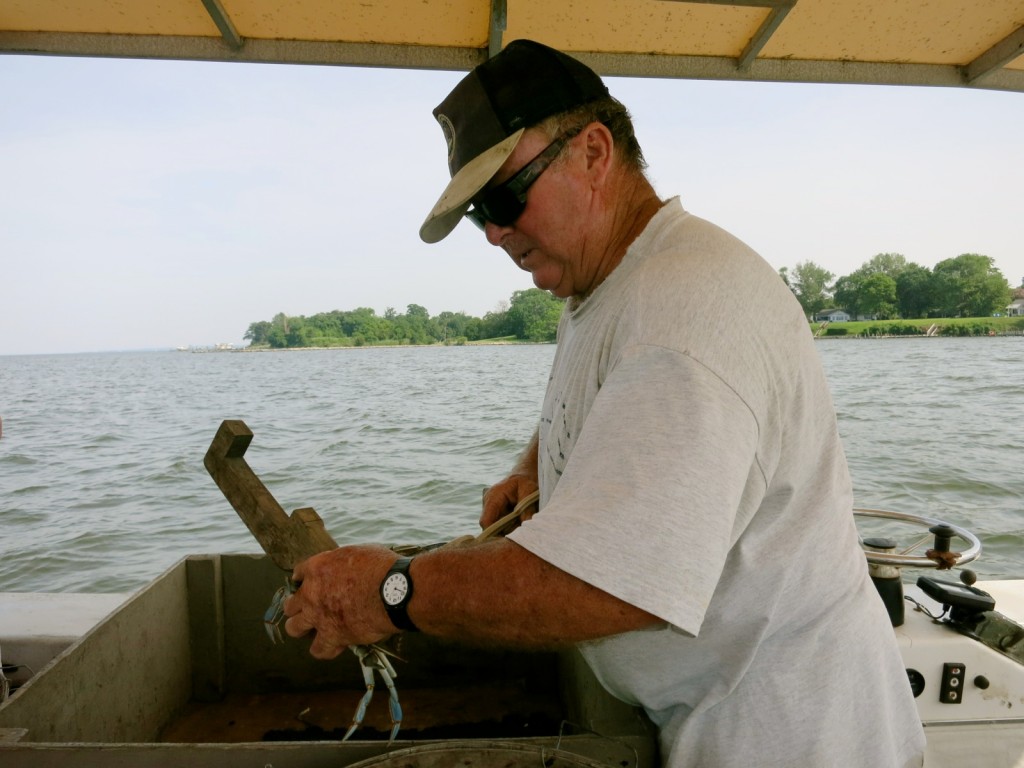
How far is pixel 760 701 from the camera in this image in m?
1.37

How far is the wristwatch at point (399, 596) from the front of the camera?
122cm

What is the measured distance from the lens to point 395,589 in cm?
123

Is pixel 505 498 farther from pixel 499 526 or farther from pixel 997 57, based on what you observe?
pixel 997 57

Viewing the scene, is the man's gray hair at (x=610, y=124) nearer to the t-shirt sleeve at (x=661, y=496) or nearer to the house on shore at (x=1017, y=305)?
the t-shirt sleeve at (x=661, y=496)

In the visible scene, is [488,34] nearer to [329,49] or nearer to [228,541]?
[329,49]

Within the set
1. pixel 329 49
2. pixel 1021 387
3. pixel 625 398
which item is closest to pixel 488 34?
pixel 329 49

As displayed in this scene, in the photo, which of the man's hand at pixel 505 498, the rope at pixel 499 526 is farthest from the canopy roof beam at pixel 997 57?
the rope at pixel 499 526

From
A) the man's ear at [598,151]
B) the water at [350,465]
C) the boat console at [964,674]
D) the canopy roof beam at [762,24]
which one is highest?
the canopy roof beam at [762,24]

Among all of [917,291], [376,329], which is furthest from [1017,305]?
[376,329]

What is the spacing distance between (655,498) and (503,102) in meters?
0.87

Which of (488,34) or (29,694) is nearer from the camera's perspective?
(29,694)

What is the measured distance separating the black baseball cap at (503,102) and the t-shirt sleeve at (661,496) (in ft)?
2.00

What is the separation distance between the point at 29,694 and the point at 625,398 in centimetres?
164

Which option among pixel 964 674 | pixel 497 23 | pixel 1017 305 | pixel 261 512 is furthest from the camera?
pixel 1017 305
